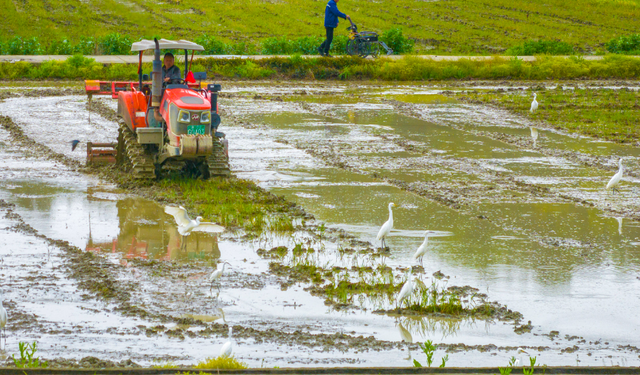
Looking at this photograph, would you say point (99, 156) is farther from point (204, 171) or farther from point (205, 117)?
point (205, 117)

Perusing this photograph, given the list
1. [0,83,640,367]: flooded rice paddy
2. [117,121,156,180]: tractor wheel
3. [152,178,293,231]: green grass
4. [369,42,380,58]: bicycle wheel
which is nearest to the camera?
[0,83,640,367]: flooded rice paddy

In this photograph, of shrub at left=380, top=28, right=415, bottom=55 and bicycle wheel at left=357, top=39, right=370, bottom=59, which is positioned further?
shrub at left=380, top=28, right=415, bottom=55

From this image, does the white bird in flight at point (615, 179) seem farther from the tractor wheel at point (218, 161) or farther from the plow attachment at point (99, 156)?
the plow attachment at point (99, 156)

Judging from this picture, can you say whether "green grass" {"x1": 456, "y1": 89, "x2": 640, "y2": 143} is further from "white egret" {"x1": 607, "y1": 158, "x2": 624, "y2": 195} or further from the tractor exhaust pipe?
the tractor exhaust pipe

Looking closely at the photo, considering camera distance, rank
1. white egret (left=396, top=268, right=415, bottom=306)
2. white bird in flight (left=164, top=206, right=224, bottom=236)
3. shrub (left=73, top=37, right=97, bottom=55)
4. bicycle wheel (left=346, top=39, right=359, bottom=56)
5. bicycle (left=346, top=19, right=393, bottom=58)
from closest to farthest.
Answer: white egret (left=396, top=268, right=415, bottom=306) → white bird in flight (left=164, top=206, right=224, bottom=236) → bicycle (left=346, top=19, right=393, bottom=58) → bicycle wheel (left=346, top=39, right=359, bottom=56) → shrub (left=73, top=37, right=97, bottom=55)

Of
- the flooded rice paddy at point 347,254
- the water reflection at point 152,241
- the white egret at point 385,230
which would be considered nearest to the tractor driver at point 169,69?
the flooded rice paddy at point 347,254

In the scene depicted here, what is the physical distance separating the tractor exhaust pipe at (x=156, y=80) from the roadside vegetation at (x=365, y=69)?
50.6 feet

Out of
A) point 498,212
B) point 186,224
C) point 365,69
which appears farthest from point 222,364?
point 365,69

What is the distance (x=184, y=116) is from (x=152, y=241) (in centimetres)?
285

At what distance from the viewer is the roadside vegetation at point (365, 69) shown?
3027 centimetres

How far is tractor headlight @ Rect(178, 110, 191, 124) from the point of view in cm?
1296

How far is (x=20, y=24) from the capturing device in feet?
140

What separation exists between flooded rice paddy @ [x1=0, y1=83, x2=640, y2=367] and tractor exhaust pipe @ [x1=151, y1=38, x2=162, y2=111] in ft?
5.76

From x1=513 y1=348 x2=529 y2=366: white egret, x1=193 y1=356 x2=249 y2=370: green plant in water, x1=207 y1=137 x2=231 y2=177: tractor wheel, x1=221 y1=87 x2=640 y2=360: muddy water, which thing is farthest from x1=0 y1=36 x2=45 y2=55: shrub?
x1=513 y1=348 x2=529 y2=366: white egret
